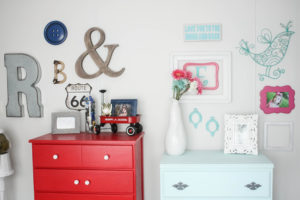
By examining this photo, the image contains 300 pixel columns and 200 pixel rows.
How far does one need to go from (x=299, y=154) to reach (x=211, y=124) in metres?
0.85

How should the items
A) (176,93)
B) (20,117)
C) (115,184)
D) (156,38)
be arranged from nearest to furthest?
1. (115,184)
2. (176,93)
3. (156,38)
4. (20,117)

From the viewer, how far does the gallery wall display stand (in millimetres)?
2367

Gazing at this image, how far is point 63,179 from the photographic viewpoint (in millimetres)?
2121

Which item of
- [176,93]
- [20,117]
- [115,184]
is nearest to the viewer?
[115,184]

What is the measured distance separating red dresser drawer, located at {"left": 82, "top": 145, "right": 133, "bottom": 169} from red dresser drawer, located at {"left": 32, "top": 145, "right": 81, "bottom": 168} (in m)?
0.07

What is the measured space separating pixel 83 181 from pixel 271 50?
2.02m

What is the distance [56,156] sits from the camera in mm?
2100

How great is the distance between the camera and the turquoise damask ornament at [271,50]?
2.34 meters

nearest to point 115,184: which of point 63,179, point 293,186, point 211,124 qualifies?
point 63,179

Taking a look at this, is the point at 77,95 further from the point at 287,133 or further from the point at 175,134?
the point at 287,133

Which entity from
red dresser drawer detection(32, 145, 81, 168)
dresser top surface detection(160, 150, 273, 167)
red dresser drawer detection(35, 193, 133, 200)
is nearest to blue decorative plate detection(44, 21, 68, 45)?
red dresser drawer detection(32, 145, 81, 168)

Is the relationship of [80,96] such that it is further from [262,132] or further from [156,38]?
[262,132]

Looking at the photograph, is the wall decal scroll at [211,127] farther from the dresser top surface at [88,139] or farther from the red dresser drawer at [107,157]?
the red dresser drawer at [107,157]

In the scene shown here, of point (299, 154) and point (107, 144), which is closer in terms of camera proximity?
point (107, 144)
